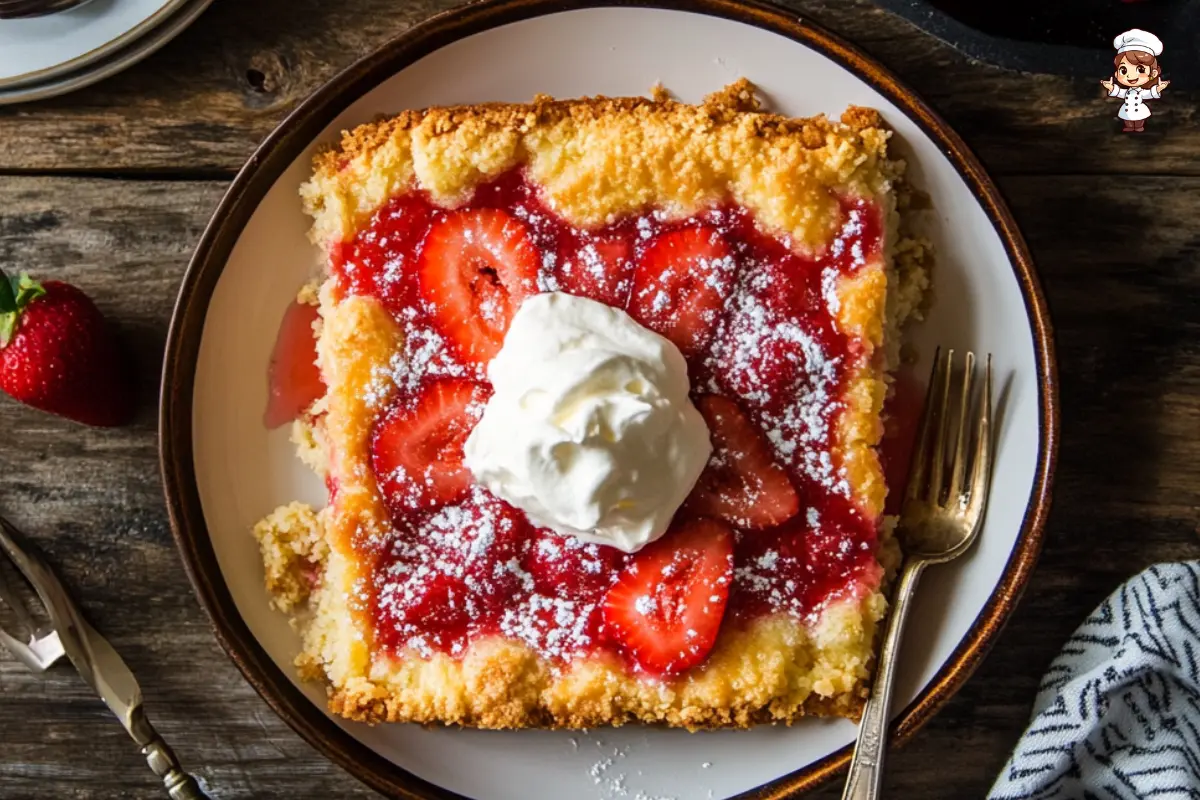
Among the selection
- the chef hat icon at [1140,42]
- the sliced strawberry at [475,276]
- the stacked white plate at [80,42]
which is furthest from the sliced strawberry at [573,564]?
the chef hat icon at [1140,42]

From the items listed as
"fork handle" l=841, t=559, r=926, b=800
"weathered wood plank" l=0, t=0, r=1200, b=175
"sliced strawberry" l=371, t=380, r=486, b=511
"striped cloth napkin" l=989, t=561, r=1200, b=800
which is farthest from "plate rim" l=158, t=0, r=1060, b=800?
"sliced strawberry" l=371, t=380, r=486, b=511

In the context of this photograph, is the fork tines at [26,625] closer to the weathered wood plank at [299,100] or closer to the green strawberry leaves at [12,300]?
the green strawberry leaves at [12,300]

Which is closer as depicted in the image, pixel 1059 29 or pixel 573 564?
pixel 573 564

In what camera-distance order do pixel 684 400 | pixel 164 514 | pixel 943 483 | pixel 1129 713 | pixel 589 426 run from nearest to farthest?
pixel 589 426, pixel 684 400, pixel 943 483, pixel 1129 713, pixel 164 514

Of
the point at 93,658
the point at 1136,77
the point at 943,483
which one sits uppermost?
the point at 1136,77

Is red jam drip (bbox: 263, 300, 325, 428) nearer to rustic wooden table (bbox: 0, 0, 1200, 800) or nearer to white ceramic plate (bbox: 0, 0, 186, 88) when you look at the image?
rustic wooden table (bbox: 0, 0, 1200, 800)

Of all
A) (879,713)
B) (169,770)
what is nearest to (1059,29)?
(879,713)

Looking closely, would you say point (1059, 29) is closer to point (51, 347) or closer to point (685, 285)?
point (685, 285)
